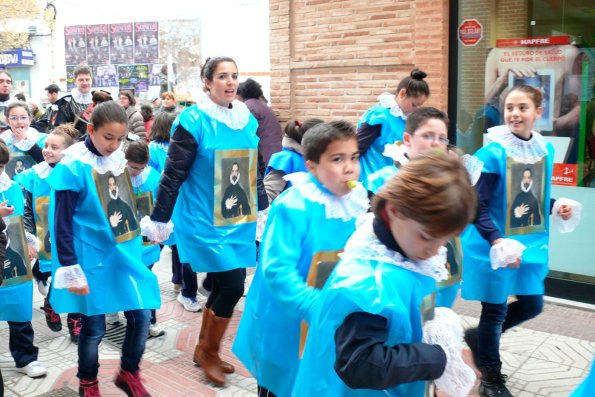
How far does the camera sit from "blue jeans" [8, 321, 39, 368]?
4320 millimetres

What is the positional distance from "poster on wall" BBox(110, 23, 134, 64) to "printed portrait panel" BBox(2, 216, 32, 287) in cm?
2229

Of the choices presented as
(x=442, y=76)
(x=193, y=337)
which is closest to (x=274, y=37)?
(x=442, y=76)

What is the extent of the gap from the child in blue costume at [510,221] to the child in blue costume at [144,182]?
90.9 inches

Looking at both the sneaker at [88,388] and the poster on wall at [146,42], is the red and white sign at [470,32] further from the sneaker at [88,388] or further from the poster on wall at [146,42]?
the poster on wall at [146,42]

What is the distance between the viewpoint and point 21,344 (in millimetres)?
4340

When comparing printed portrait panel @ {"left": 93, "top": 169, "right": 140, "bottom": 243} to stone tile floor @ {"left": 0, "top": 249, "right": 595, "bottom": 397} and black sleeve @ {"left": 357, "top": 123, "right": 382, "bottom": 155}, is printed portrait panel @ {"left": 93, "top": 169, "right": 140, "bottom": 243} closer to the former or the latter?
stone tile floor @ {"left": 0, "top": 249, "right": 595, "bottom": 397}

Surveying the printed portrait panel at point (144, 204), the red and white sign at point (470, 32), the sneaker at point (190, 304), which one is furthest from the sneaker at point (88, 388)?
the red and white sign at point (470, 32)

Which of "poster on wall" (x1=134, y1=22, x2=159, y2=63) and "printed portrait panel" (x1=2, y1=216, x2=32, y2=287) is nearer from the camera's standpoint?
"printed portrait panel" (x1=2, y1=216, x2=32, y2=287)

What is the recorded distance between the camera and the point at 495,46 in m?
6.36

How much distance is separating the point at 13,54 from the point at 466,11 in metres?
30.3

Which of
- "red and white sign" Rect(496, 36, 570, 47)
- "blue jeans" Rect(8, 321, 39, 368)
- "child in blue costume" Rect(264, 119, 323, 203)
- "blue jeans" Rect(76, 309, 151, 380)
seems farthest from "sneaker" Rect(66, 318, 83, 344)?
"red and white sign" Rect(496, 36, 570, 47)

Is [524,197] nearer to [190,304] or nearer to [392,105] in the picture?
[392,105]

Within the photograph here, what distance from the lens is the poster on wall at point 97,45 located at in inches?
1050

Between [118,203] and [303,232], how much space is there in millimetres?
1514
